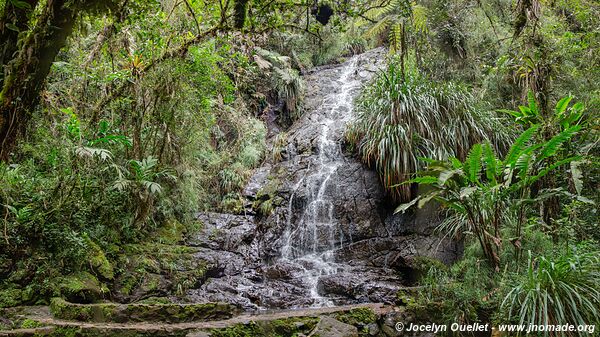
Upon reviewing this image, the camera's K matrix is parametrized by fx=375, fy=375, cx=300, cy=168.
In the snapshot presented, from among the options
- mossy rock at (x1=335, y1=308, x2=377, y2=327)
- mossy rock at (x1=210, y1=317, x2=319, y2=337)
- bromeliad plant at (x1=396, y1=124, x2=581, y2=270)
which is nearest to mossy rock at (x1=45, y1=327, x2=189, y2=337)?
mossy rock at (x1=210, y1=317, x2=319, y2=337)

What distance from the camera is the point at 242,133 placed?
9.06 meters

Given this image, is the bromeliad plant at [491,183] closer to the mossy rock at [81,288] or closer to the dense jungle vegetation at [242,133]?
the dense jungle vegetation at [242,133]

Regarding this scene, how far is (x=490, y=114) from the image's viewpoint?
7109mm

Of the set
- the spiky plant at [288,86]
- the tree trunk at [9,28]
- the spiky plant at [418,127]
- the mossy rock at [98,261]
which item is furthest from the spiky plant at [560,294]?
the spiky plant at [288,86]

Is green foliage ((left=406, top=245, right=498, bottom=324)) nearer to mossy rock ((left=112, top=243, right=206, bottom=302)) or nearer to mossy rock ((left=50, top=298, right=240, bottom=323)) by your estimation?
mossy rock ((left=50, top=298, right=240, bottom=323))

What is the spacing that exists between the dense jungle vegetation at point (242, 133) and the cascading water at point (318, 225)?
35.5 inches

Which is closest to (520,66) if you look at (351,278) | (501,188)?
(501,188)

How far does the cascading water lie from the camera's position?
20.8 feet

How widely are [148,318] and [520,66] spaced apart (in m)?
5.84

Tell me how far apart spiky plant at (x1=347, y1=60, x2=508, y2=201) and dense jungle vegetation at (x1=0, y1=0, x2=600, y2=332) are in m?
0.04

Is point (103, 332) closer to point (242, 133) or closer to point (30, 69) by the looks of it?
point (30, 69)

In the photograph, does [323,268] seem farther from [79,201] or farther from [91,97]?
[91,97]

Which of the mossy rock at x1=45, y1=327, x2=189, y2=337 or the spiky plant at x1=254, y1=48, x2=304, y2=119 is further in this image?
the spiky plant at x1=254, y1=48, x2=304, y2=119

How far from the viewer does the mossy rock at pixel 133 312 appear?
343 cm
